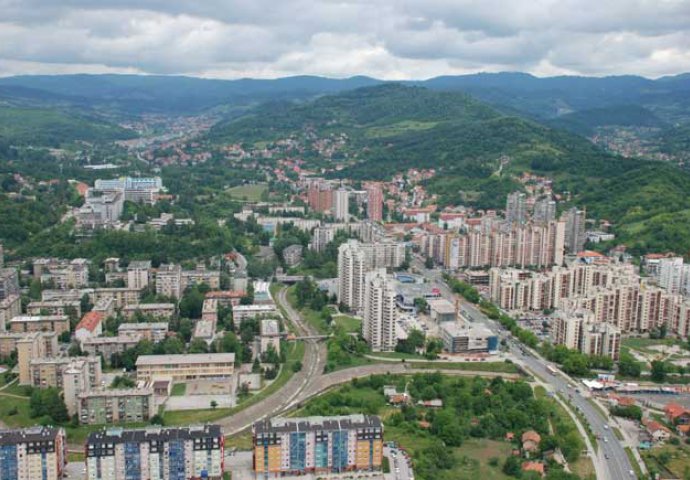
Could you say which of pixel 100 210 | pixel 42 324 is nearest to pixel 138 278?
pixel 42 324

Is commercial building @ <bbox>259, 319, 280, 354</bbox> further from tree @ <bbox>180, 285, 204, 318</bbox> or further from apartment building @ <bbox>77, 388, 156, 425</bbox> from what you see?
apartment building @ <bbox>77, 388, 156, 425</bbox>

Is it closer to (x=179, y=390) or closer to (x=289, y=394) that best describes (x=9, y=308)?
(x=179, y=390)

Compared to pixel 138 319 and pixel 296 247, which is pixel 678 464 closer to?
pixel 138 319

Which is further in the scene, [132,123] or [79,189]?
[132,123]

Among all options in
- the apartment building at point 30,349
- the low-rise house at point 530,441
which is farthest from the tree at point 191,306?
the low-rise house at point 530,441

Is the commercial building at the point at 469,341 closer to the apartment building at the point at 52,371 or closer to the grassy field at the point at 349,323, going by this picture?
the grassy field at the point at 349,323

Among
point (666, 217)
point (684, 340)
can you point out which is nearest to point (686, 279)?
point (684, 340)
